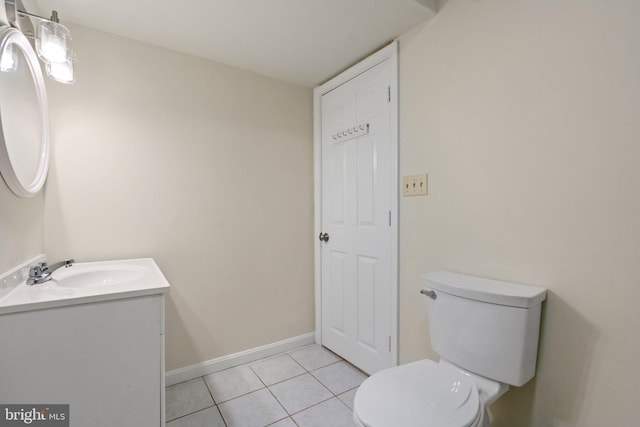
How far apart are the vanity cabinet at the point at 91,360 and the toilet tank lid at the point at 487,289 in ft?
3.75

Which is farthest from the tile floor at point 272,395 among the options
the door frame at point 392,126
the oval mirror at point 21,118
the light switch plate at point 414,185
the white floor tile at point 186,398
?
the oval mirror at point 21,118

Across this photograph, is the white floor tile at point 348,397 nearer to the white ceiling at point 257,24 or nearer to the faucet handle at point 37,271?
the faucet handle at point 37,271

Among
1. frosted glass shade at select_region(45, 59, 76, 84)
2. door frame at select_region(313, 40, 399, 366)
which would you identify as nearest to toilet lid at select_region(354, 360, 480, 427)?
door frame at select_region(313, 40, 399, 366)

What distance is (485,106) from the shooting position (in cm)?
135

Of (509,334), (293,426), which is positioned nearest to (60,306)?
(293,426)

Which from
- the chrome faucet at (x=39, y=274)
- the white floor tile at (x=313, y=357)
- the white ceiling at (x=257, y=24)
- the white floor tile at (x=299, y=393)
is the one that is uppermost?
the white ceiling at (x=257, y=24)

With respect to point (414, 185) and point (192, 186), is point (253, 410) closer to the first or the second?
point (192, 186)

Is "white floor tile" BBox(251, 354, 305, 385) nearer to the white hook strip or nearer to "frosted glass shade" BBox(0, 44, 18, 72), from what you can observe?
the white hook strip

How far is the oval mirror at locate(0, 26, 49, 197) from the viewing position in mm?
1057

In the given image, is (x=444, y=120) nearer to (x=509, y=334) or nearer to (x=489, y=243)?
(x=489, y=243)

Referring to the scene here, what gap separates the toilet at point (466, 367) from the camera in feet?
3.11

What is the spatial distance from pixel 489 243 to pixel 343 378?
1.29m

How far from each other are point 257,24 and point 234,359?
7.05ft

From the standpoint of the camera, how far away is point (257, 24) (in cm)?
162
